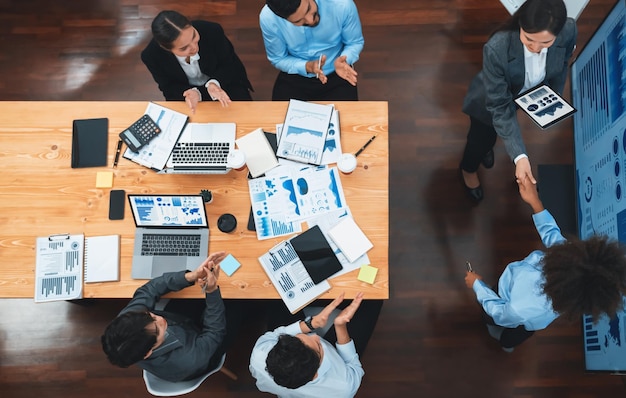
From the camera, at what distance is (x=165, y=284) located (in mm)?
2102

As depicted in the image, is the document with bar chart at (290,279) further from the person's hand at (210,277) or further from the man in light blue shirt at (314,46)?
the man in light blue shirt at (314,46)

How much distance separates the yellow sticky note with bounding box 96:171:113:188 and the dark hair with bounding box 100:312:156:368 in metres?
0.70

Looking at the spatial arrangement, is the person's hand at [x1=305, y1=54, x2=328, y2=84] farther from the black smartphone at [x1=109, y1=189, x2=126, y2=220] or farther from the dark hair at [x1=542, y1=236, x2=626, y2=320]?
the dark hair at [x1=542, y1=236, x2=626, y2=320]

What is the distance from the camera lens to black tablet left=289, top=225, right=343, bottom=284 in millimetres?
2137

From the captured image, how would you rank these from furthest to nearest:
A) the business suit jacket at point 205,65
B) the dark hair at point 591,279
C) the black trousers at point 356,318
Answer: the business suit jacket at point 205,65
the black trousers at point 356,318
the dark hair at point 591,279

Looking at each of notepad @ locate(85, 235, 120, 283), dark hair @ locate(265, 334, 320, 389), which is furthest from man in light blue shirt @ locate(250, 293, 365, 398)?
notepad @ locate(85, 235, 120, 283)

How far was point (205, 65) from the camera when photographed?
102 inches

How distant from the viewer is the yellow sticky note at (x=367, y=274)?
6.94ft

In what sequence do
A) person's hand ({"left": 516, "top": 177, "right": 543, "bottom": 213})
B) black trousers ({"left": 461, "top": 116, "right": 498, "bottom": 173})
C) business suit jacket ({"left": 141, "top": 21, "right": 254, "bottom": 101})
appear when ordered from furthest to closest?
black trousers ({"left": 461, "top": 116, "right": 498, "bottom": 173}) < business suit jacket ({"left": 141, "top": 21, "right": 254, "bottom": 101}) < person's hand ({"left": 516, "top": 177, "right": 543, "bottom": 213})

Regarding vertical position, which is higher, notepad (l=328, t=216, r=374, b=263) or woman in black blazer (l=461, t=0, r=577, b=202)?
woman in black blazer (l=461, t=0, r=577, b=202)

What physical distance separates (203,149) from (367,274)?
38.8 inches

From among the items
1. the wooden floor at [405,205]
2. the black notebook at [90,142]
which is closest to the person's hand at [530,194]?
the wooden floor at [405,205]

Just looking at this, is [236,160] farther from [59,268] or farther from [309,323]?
[59,268]

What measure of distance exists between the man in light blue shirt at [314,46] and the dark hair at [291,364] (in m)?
1.35
